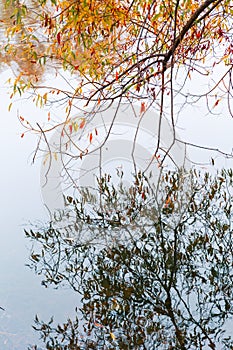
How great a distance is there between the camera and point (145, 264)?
2.96m

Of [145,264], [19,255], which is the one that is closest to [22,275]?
[19,255]

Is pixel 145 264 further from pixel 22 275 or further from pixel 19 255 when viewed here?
pixel 19 255

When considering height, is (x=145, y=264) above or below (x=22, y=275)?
above

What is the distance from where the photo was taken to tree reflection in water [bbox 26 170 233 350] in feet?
7.80

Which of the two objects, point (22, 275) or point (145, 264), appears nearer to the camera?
point (145, 264)

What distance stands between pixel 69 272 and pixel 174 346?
0.90 m

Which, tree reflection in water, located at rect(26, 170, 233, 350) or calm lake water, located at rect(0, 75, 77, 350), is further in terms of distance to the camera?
calm lake water, located at rect(0, 75, 77, 350)

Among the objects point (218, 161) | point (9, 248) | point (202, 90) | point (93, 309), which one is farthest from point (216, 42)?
point (93, 309)

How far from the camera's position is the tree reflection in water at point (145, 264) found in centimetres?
238

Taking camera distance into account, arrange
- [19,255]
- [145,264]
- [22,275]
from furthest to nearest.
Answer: [19,255]
[22,275]
[145,264]

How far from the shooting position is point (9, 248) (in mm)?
3555

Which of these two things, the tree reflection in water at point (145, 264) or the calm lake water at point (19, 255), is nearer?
the tree reflection in water at point (145, 264)

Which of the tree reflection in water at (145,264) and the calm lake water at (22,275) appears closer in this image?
the tree reflection in water at (145,264)

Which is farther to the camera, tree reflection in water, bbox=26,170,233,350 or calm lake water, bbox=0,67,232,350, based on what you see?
calm lake water, bbox=0,67,232,350
